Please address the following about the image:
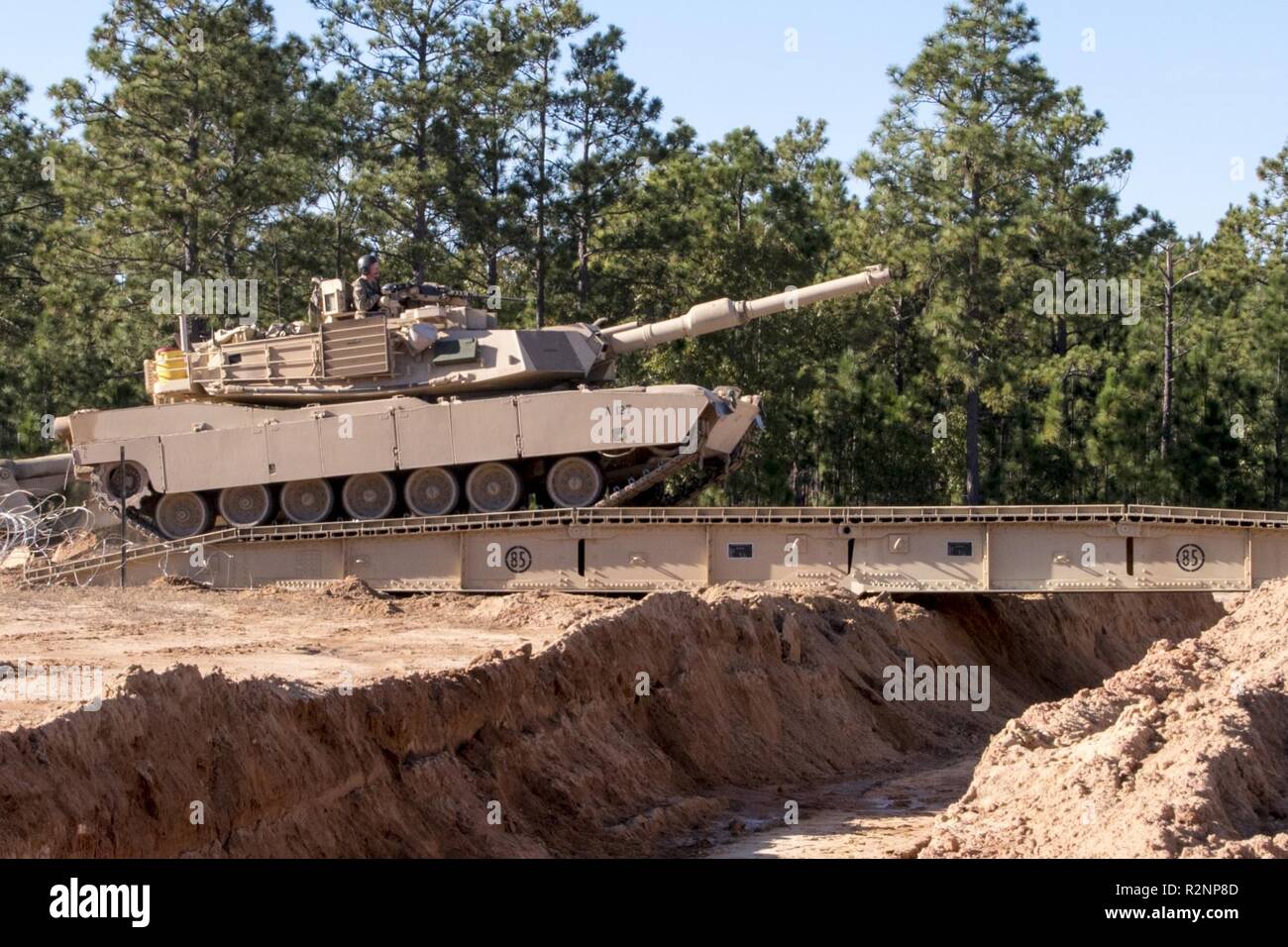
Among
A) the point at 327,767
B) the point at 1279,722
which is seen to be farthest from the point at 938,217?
the point at 327,767

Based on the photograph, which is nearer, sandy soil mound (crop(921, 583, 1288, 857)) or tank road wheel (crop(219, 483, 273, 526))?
sandy soil mound (crop(921, 583, 1288, 857))

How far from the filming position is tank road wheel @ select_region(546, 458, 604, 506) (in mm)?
28109

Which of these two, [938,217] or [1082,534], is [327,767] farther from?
[938,217]

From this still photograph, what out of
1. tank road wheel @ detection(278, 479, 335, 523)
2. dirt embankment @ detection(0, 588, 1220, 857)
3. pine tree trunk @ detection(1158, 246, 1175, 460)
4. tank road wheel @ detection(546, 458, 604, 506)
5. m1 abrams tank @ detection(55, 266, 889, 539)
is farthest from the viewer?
pine tree trunk @ detection(1158, 246, 1175, 460)

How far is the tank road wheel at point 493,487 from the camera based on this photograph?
93.9ft

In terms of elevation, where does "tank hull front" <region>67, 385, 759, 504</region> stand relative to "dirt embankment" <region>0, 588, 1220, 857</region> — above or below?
above

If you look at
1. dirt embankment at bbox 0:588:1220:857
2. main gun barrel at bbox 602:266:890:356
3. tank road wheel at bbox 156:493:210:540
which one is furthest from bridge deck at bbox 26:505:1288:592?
main gun barrel at bbox 602:266:890:356

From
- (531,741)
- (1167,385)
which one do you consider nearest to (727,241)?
(1167,385)

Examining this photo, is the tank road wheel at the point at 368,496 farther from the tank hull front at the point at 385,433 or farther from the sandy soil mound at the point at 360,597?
the sandy soil mound at the point at 360,597

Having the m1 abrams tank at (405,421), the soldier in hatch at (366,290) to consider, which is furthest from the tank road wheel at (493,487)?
the soldier in hatch at (366,290)

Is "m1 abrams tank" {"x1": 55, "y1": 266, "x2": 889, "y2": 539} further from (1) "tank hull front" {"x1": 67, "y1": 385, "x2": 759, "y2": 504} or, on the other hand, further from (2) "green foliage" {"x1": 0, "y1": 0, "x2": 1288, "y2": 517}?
(2) "green foliage" {"x1": 0, "y1": 0, "x2": 1288, "y2": 517}

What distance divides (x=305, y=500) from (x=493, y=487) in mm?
3430

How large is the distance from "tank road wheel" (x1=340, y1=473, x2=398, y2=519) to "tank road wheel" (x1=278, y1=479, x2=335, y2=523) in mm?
354

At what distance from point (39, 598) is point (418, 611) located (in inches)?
203
